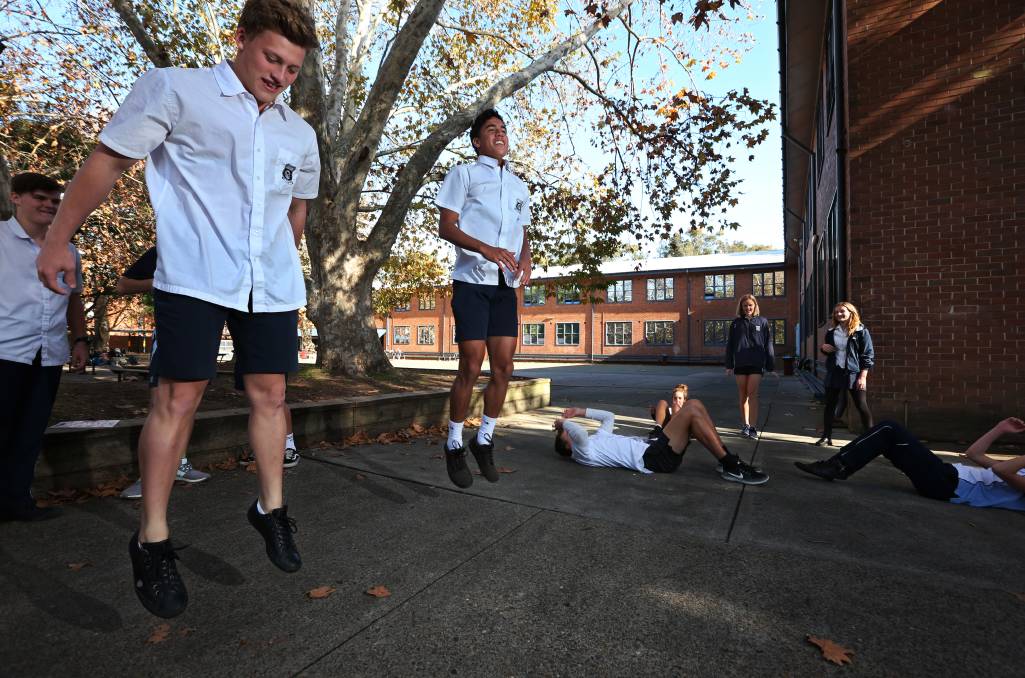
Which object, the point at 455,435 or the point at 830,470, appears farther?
the point at 830,470

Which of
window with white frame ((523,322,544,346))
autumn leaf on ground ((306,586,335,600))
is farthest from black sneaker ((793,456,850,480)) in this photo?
window with white frame ((523,322,544,346))

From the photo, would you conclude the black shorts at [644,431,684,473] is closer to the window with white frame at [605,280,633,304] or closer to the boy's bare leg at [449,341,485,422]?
the boy's bare leg at [449,341,485,422]

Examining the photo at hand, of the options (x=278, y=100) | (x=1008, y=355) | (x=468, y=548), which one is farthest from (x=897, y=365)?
(x=278, y=100)

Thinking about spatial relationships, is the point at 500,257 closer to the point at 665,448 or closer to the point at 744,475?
the point at 665,448

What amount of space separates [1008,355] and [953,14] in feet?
15.0

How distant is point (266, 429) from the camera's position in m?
2.10

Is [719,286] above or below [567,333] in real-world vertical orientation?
above

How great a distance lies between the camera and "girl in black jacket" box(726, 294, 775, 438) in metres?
7.44

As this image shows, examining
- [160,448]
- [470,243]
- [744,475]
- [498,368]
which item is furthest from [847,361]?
[160,448]

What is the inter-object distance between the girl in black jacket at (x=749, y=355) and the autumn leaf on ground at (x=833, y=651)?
5725 millimetres

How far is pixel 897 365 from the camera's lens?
733cm

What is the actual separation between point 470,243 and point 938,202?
719 cm

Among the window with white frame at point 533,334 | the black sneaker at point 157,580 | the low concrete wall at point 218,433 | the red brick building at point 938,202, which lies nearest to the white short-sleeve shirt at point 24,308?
the low concrete wall at point 218,433

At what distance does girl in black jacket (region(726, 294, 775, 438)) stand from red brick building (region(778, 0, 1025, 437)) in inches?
55.4
